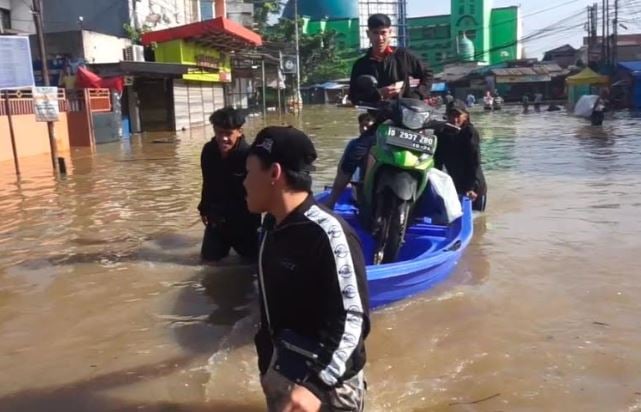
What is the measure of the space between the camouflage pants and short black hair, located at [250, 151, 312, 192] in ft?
1.93

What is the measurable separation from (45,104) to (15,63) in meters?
1.64

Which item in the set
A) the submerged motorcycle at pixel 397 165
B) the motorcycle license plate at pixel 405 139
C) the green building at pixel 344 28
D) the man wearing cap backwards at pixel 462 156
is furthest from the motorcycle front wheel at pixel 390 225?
the green building at pixel 344 28

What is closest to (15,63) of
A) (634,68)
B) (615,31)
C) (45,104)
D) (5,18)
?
(45,104)

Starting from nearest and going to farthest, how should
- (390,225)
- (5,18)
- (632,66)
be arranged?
1. (390,225)
2. (5,18)
3. (632,66)

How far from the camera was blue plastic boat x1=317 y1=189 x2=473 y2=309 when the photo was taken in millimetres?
4648

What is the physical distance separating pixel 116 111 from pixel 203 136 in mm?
3131

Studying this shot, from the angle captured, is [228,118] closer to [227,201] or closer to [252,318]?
[227,201]

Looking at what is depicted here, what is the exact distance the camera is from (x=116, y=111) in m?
23.1

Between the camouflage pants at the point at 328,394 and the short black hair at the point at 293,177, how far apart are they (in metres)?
0.59

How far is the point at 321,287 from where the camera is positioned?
231 centimetres

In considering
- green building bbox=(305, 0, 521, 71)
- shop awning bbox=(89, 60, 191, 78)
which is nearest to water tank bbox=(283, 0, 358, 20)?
green building bbox=(305, 0, 521, 71)

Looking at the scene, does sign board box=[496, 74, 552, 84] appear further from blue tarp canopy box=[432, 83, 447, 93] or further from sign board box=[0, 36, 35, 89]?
sign board box=[0, 36, 35, 89]

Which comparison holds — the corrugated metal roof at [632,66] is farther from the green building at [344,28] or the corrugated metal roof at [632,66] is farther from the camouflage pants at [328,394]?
the camouflage pants at [328,394]

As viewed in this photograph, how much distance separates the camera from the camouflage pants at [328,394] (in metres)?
2.34
